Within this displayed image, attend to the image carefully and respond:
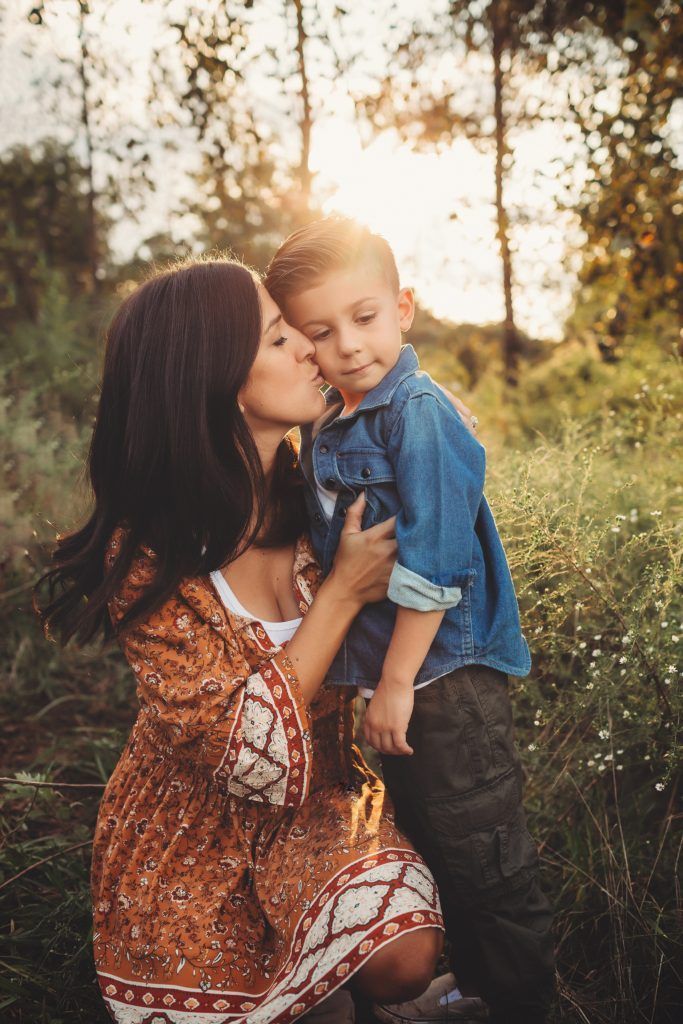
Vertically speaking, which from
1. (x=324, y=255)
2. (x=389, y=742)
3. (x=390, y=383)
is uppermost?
(x=324, y=255)

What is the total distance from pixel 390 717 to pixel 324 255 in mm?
1066

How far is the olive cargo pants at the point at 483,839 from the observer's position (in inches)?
66.6

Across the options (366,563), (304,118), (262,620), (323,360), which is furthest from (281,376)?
(304,118)

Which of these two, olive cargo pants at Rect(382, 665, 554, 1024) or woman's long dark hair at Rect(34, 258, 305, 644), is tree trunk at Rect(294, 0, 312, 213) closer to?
woman's long dark hair at Rect(34, 258, 305, 644)

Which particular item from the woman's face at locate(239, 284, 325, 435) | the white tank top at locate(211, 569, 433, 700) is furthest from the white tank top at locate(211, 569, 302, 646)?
the woman's face at locate(239, 284, 325, 435)

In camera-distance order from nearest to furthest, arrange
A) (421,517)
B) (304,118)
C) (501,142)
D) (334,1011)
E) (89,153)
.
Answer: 1. (421,517)
2. (334,1011)
3. (304,118)
4. (501,142)
5. (89,153)

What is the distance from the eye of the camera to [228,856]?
181 centimetres

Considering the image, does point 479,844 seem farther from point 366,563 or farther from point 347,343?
point 347,343

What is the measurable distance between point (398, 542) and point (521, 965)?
3.24 feet

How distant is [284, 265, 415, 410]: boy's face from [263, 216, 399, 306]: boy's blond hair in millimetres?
22

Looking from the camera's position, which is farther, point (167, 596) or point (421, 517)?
point (167, 596)

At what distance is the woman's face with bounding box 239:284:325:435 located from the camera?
5.97 ft

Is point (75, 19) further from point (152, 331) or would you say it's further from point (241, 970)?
point (241, 970)

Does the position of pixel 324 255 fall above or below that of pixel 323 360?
above
